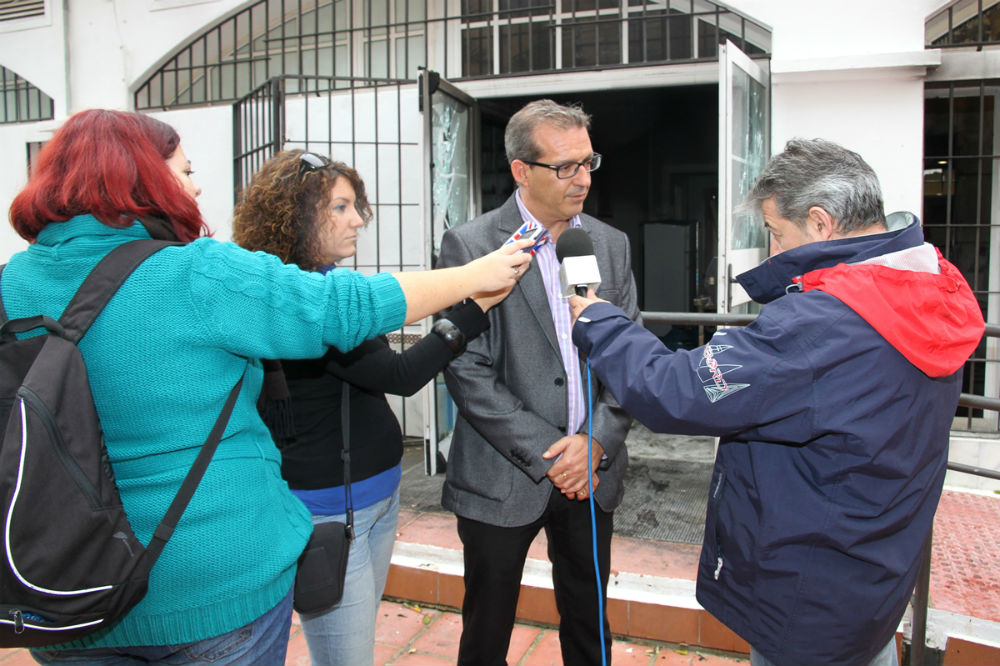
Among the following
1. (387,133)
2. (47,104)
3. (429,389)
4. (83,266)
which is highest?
(47,104)

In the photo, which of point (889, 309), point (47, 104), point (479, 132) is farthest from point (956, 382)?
point (47, 104)

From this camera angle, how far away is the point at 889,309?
4.85 feet

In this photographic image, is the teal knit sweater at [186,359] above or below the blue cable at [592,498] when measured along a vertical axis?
above

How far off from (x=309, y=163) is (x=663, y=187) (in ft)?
24.8

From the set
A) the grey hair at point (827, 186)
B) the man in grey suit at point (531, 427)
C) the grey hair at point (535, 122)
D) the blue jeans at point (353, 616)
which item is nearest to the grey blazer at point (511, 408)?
the man in grey suit at point (531, 427)

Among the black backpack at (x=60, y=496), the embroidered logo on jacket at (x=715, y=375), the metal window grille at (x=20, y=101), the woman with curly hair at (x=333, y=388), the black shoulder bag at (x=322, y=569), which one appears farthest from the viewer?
the metal window grille at (x=20, y=101)

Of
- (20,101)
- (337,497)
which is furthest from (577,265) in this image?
(20,101)

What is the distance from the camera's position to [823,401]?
4.99 ft

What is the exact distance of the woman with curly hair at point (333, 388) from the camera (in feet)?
6.74

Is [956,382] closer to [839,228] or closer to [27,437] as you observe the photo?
[839,228]

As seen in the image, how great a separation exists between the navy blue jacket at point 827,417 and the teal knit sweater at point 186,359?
710 millimetres

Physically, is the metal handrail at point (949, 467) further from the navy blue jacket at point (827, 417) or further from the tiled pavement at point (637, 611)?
the navy blue jacket at point (827, 417)

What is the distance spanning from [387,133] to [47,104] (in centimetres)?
369

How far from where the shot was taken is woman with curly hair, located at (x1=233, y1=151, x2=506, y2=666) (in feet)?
6.74
